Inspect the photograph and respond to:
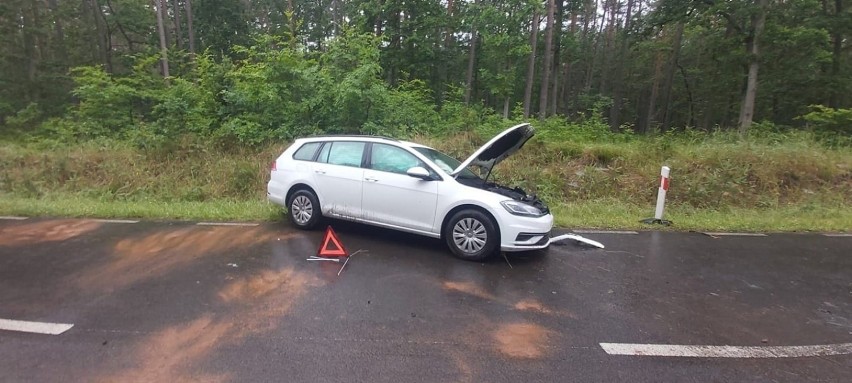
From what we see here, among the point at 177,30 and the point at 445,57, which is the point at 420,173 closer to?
the point at 445,57

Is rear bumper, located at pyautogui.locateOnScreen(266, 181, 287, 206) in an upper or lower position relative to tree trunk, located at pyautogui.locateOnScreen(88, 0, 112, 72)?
lower

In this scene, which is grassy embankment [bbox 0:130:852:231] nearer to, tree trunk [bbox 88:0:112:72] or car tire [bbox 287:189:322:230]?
car tire [bbox 287:189:322:230]

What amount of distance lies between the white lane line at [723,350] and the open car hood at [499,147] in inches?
123

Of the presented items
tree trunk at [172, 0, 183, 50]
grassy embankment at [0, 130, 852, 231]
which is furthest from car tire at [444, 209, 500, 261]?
tree trunk at [172, 0, 183, 50]

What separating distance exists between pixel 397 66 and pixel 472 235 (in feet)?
69.0

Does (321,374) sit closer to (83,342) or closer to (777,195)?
(83,342)

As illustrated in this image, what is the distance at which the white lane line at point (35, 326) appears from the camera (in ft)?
11.5

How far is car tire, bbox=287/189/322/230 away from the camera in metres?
6.73

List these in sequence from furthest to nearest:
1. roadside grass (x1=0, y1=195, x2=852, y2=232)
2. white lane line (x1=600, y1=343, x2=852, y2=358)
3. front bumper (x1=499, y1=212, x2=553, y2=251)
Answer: roadside grass (x1=0, y1=195, x2=852, y2=232)
front bumper (x1=499, y1=212, x2=553, y2=251)
white lane line (x1=600, y1=343, x2=852, y2=358)

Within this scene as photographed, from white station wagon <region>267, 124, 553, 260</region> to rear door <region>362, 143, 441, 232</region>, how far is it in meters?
0.01

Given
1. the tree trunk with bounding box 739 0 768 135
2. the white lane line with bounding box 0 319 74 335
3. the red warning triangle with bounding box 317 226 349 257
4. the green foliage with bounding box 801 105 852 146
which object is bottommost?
the white lane line with bounding box 0 319 74 335

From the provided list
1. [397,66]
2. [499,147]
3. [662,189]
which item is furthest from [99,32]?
[662,189]

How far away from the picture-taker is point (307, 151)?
7.02 meters

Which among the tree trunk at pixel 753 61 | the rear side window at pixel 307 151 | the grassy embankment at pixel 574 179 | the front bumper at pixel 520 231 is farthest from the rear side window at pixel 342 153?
the tree trunk at pixel 753 61
